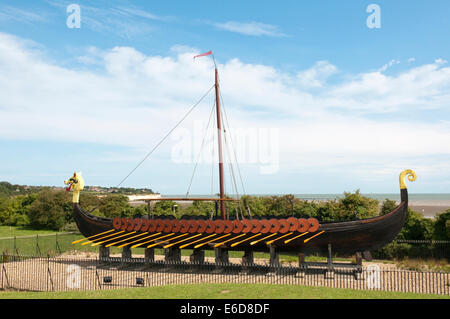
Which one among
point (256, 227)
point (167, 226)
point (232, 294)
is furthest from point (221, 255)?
point (232, 294)

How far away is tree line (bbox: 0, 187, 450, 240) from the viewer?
2162 cm

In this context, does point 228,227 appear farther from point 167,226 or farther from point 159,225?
point 159,225

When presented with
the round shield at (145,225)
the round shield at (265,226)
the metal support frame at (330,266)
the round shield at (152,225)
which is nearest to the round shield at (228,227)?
the round shield at (265,226)

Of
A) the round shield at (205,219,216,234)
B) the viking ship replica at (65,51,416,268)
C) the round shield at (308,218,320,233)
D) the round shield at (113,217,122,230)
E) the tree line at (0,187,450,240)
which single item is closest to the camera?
the viking ship replica at (65,51,416,268)

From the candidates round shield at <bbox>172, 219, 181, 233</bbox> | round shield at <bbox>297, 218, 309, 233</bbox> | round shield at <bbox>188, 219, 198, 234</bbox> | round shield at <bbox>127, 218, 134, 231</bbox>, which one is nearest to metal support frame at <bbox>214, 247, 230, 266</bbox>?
round shield at <bbox>188, 219, 198, 234</bbox>

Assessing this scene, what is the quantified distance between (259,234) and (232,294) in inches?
223

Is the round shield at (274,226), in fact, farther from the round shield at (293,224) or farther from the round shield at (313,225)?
the round shield at (313,225)

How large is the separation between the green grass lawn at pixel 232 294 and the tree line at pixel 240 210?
4.70 meters

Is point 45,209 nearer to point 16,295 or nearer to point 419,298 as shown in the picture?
point 16,295

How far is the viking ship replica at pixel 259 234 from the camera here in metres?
15.4

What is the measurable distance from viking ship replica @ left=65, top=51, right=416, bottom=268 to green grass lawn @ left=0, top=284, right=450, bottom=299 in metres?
4.14

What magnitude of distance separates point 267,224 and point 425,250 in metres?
10.4

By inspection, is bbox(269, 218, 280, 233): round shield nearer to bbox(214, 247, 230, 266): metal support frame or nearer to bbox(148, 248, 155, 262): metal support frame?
bbox(214, 247, 230, 266): metal support frame
